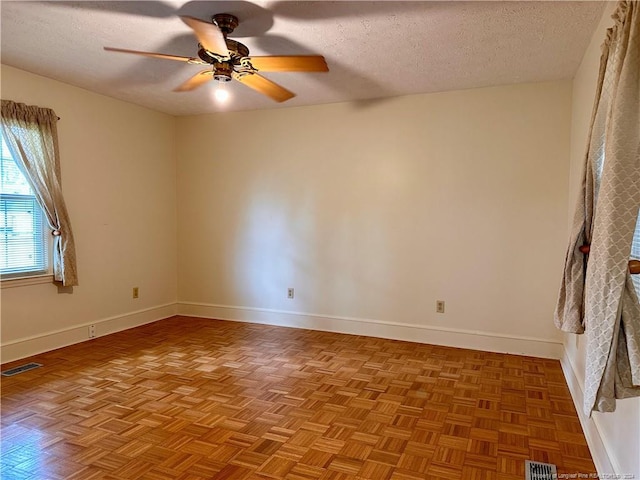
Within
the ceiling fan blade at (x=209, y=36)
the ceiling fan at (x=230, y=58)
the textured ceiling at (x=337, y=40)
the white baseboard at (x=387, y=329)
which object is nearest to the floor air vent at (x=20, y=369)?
the white baseboard at (x=387, y=329)

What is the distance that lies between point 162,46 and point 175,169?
230 cm

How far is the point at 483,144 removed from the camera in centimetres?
369

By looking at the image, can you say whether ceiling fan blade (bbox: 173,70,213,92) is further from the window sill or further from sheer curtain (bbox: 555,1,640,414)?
sheer curtain (bbox: 555,1,640,414)

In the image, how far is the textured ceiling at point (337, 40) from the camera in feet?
7.55

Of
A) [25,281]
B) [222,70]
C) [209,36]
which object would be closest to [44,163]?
[25,281]

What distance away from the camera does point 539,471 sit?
192 cm

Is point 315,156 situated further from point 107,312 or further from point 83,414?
point 83,414

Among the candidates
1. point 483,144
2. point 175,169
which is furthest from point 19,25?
point 483,144

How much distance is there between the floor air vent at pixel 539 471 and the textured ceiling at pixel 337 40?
2297mm

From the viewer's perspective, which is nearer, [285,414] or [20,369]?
[285,414]

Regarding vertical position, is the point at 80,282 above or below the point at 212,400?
above

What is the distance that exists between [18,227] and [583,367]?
4152 mm

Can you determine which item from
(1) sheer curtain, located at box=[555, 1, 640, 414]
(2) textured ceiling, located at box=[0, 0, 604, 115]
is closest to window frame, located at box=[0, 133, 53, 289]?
(2) textured ceiling, located at box=[0, 0, 604, 115]

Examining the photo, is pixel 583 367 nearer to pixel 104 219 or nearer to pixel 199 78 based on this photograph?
pixel 199 78
